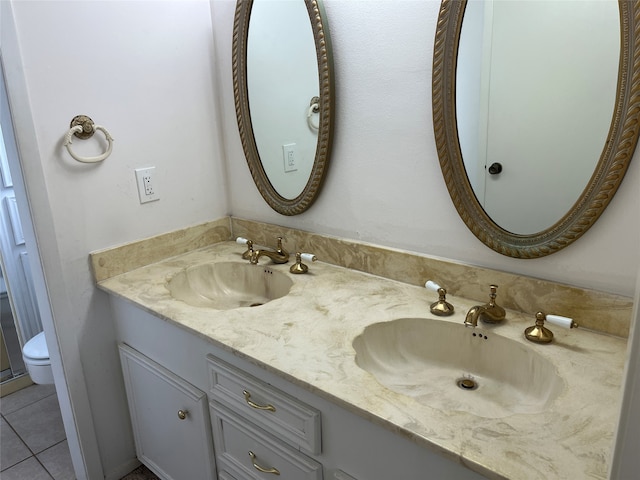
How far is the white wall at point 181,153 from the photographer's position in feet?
4.22

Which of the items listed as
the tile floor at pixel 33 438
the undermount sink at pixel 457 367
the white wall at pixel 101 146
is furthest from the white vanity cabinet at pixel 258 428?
the tile floor at pixel 33 438

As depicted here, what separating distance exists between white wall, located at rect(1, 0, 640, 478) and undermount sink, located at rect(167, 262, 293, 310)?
0.22 meters

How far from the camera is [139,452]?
1791mm

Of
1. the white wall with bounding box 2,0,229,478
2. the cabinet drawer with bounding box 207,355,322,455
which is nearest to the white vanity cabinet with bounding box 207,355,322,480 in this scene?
the cabinet drawer with bounding box 207,355,322,455

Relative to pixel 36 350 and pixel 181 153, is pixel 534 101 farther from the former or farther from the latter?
pixel 36 350

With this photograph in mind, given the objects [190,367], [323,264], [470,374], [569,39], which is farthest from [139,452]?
[569,39]

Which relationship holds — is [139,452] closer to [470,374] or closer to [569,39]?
[470,374]

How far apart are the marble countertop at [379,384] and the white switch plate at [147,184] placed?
0.27 metres

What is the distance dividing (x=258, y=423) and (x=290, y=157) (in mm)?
884

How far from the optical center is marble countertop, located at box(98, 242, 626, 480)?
0.77 meters

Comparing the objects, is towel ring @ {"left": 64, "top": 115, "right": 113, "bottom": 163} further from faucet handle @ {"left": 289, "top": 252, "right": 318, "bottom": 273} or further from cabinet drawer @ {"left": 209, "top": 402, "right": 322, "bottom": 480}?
cabinet drawer @ {"left": 209, "top": 402, "right": 322, "bottom": 480}

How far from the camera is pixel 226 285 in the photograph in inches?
70.1

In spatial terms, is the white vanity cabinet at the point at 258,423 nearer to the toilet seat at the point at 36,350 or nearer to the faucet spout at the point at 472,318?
the faucet spout at the point at 472,318

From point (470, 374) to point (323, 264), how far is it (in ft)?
2.12
